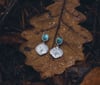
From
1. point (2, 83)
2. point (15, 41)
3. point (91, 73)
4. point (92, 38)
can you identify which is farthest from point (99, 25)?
point (2, 83)

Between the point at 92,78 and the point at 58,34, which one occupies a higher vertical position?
the point at 58,34

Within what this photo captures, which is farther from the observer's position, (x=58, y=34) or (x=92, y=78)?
(x=58, y=34)

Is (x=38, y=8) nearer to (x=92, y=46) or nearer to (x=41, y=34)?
(x=41, y=34)

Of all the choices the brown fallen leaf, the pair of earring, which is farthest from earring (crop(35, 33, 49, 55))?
the brown fallen leaf

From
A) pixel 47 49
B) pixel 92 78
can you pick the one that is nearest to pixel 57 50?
pixel 47 49

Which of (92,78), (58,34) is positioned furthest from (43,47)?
(92,78)

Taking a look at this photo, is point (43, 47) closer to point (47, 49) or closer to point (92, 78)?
point (47, 49)

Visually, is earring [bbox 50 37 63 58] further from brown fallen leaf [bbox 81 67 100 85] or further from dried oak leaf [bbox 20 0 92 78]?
brown fallen leaf [bbox 81 67 100 85]

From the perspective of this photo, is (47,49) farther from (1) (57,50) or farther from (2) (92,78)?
(2) (92,78)
